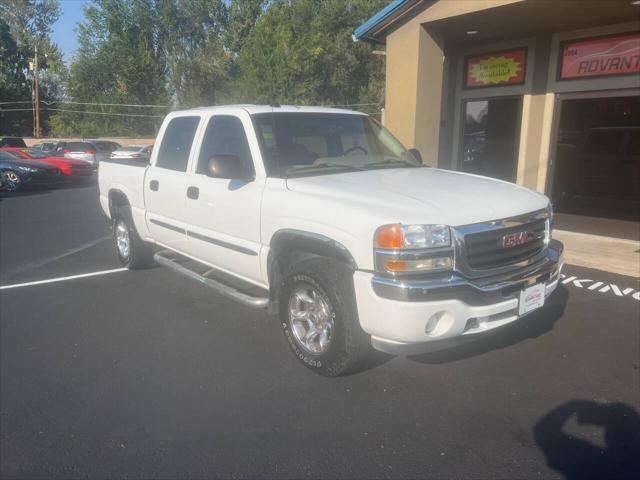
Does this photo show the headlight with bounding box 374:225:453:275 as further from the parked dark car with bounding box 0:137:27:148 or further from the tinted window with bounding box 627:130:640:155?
the parked dark car with bounding box 0:137:27:148

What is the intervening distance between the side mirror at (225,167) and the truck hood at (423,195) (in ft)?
1.52

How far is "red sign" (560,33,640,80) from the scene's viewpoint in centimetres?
822

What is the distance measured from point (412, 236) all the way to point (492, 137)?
8.21m

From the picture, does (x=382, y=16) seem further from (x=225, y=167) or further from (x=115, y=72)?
(x=115, y=72)

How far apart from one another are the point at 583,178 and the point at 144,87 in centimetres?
5113

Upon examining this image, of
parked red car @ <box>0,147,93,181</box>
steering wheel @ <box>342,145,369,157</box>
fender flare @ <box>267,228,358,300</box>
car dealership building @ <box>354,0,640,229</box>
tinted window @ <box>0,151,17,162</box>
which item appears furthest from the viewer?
parked red car @ <box>0,147,93,181</box>

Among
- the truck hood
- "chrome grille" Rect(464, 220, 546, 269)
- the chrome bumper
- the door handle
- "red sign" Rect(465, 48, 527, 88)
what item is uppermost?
"red sign" Rect(465, 48, 527, 88)

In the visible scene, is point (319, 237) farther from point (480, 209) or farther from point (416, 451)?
point (416, 451)

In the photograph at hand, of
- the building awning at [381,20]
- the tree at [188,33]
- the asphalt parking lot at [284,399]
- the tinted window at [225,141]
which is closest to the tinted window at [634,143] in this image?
the building awning at [381,20]

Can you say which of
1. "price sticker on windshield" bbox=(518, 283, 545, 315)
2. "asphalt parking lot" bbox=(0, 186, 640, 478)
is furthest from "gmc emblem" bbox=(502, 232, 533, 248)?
"asphalt parking lot" bbox=(0, 186, 640, 478)

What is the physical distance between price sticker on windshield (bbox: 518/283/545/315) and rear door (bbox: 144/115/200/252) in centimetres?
323

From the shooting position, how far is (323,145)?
4.66 meters

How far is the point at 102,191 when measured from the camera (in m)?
7.11

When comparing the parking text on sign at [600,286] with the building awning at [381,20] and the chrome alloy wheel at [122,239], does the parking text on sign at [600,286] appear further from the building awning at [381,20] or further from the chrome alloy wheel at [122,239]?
the chrome alloy wheel at [122,239]
